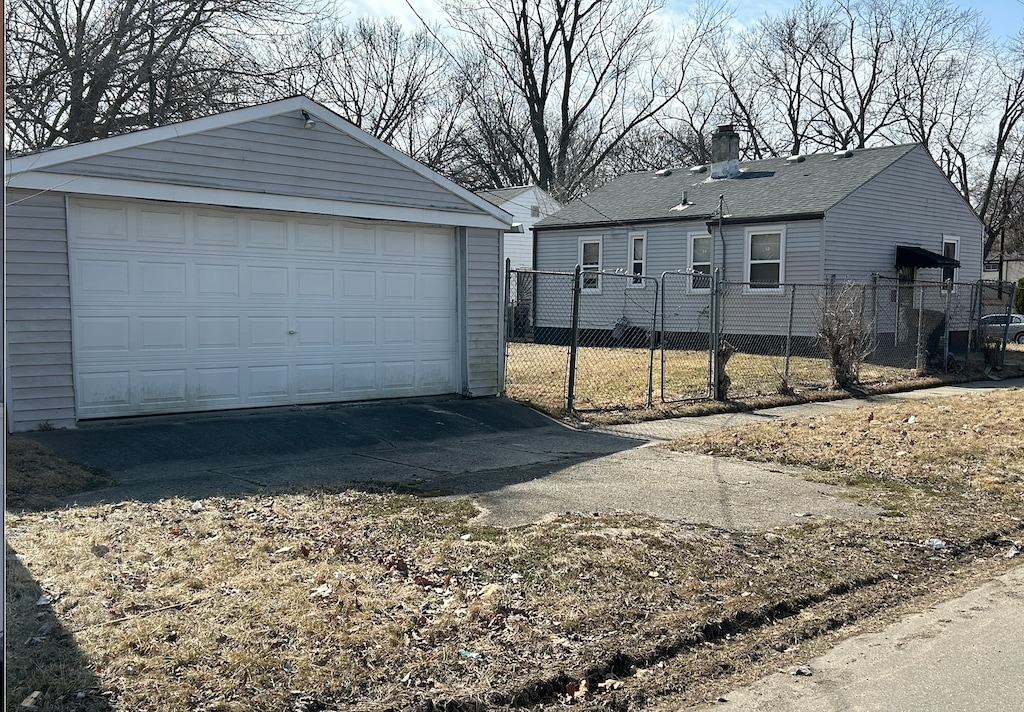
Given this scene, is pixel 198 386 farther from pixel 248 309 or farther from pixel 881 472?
pixel 881 472

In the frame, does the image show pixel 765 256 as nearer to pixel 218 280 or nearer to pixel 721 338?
pixel 721 338

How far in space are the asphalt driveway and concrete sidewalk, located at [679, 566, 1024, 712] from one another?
1.89 metres

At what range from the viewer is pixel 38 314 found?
9.85 m

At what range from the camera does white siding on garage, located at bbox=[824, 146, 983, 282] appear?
22.4m

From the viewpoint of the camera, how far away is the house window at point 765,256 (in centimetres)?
2292

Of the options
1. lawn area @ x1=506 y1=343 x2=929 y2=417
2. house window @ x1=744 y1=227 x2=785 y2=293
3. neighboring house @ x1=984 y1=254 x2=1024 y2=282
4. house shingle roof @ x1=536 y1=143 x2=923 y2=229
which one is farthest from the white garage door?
neighboring house @ x1=984 y1=254 x2=1024 y2=282

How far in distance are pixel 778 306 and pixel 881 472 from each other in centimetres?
1450

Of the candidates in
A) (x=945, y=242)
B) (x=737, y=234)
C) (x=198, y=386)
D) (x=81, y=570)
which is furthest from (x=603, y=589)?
(x=945, y=242)

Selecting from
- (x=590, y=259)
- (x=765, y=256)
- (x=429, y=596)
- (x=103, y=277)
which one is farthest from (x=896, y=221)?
(x=429, y=596)

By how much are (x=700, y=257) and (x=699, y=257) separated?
3cm

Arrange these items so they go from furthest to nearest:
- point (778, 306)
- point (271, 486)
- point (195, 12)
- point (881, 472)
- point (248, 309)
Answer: point (778, 306) → point (195, 12) → point (248, 309) → point (881, 472) → point (271, 486)

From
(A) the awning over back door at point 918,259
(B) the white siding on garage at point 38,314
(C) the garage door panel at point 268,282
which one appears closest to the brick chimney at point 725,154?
(A) the awning over back door at point 918,259

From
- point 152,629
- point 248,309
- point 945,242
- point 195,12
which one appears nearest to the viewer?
point 152,629

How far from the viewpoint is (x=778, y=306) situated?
23.0 meters
